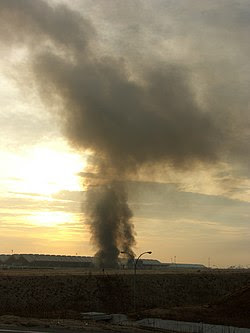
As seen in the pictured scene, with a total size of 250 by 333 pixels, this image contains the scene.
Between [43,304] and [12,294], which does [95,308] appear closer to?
[43,304]

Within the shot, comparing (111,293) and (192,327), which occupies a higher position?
(111,293)

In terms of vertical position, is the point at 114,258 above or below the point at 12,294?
above

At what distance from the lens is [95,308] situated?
80.9 meters

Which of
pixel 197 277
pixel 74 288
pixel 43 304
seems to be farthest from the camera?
pixel 197 277

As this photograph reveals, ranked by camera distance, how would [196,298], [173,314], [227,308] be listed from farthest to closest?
[196,298]
[227,308]
[173,314]

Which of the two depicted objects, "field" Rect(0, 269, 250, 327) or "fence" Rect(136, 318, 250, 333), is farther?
"field" Rect(0, 269, 250, 327)

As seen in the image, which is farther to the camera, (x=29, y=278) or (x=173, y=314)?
(x=29, y=278)

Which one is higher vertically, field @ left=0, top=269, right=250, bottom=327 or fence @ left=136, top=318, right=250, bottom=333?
field @ left=0, top=269, right=250, bottom=327

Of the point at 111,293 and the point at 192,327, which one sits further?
the point at 111,293

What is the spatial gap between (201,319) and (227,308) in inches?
354

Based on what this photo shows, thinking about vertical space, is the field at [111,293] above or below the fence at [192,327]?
above

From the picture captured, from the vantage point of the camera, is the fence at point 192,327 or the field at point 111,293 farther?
the field at point 111,293

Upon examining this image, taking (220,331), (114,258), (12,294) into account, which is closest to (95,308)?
(12,294)

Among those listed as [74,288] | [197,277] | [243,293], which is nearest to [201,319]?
[243,293]
